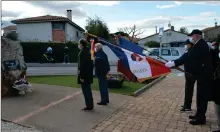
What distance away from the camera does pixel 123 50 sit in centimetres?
952

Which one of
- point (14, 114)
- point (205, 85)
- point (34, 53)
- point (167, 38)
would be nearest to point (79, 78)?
point (14, 114)

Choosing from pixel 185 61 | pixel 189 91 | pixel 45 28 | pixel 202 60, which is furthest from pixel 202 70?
pixel 45 28

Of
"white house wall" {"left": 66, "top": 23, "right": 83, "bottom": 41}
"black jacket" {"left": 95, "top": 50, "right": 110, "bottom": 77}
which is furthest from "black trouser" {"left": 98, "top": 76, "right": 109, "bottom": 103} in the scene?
"white house wall" {"left": 66, "top": 23, "right": 83, "bottom": 41}

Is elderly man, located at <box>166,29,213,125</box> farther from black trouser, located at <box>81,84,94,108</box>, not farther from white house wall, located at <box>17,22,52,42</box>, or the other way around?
white house wall, located at <box>17,22,52,42</box>

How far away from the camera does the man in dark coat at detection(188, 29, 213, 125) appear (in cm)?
665

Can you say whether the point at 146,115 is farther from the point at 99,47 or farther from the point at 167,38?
the point at 167,38

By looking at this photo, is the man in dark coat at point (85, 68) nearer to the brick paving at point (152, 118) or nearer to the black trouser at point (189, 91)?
the brick paving at point (152, 118)

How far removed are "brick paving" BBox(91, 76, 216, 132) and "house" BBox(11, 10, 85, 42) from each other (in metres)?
35.3

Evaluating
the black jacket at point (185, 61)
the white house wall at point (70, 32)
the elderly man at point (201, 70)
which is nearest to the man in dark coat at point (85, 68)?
the black jacket at point (185, 61)

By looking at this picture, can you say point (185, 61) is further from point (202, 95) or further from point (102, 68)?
point (102, 68)

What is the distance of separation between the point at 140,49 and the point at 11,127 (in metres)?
5.08

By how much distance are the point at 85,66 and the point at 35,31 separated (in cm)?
3909

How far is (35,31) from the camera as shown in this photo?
4503cm

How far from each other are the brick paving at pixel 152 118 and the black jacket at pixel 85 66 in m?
1.11
